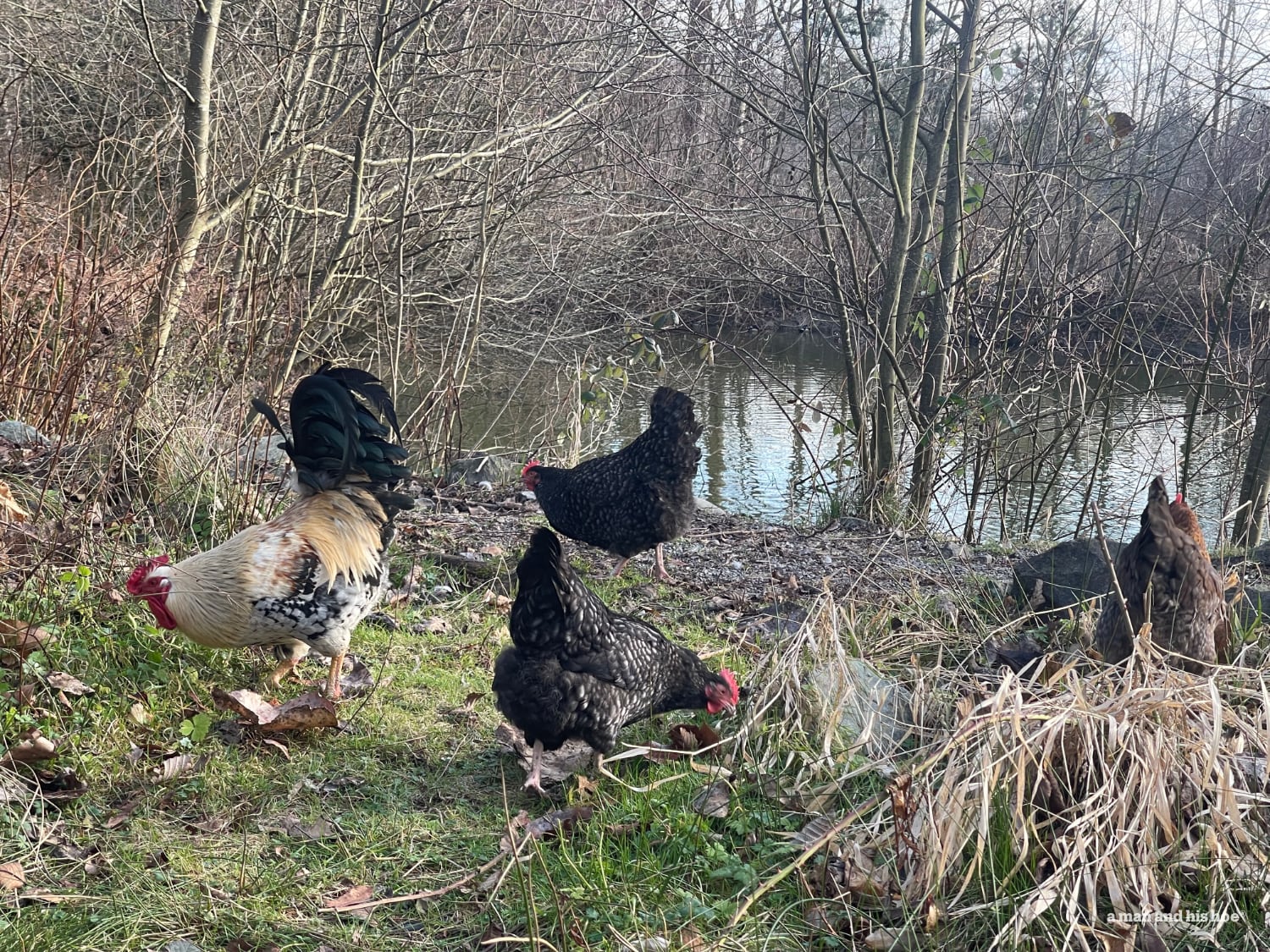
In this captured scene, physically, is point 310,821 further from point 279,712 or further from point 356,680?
point 356,680

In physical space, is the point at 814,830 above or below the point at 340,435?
below

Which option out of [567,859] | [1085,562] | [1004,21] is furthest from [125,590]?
[1004,21]

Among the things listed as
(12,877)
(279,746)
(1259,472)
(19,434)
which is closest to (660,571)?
(279,746)

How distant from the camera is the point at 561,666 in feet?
12.3

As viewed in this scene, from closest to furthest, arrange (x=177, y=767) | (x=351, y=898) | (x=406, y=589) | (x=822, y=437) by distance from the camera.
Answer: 1. (x=351, y=898)
2. (x=177, y=767)
3. (x=406, y=589)
4. (x=822, y=437)

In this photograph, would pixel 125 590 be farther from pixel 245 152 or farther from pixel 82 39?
pixel 82 39

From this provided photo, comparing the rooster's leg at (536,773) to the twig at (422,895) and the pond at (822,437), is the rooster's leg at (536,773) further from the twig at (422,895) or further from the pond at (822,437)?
the pond at (822,437)

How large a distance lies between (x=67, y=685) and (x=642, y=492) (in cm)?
351

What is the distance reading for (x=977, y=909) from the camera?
2748 mm

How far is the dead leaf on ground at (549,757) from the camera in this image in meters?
3.94

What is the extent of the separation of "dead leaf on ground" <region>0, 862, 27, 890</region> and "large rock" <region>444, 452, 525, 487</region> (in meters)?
6.60

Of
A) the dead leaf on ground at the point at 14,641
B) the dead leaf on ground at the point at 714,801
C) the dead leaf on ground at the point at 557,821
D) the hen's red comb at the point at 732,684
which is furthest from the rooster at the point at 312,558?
the dead leaf on ground at the point at 714,801

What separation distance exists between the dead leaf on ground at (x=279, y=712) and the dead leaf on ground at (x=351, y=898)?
1.00 metres

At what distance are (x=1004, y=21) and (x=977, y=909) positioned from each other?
24.7 ft
